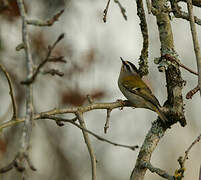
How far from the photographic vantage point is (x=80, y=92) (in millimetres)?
5527

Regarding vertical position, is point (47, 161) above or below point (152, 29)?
below

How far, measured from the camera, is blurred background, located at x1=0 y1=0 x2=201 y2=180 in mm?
5520

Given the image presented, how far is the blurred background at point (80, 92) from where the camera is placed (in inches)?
217

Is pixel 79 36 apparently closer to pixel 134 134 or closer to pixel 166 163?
pixel 134 134

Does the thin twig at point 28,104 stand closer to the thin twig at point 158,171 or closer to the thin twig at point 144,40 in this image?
the thin twig at point 158,171

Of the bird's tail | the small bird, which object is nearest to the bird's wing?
the small bird

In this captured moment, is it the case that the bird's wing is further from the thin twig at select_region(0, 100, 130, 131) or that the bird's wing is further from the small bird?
the thin twig at select_region(0, 100, 130, 131)

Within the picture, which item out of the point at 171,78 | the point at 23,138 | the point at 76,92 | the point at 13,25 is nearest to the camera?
the point at 23,138

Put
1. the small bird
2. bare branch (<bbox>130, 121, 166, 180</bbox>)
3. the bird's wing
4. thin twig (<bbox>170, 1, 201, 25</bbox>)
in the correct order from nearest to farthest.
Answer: bare branch (<bbox>130, 121, 166, 180</bbox>) → thin twig (<bbox>170, 1, 201, 25</bbox>) → the small bird → the bird's wing

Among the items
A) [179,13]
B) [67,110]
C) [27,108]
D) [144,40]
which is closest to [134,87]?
[144,40]

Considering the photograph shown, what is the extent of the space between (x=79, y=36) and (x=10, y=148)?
1685 millimetres

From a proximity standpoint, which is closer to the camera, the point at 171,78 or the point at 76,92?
the point at 171,78

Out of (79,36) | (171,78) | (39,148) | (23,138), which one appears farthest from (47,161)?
(23,138)

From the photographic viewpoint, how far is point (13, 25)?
17.0 ft
